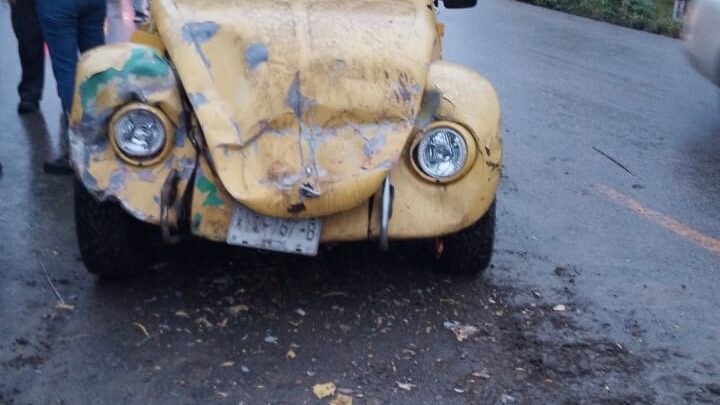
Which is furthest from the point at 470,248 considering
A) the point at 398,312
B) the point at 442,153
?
the point at 442,153

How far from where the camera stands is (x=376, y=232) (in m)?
4.30

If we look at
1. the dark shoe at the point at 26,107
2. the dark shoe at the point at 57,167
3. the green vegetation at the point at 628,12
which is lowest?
the green vegetation at the point at 628,12

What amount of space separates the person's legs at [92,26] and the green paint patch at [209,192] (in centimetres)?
256

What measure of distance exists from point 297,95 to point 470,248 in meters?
1.17

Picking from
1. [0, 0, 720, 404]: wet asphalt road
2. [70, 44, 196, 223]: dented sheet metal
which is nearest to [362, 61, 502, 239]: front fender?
[0, 0, 720, 404]: wet asphalt road

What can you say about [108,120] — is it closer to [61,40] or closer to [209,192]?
[209,192]

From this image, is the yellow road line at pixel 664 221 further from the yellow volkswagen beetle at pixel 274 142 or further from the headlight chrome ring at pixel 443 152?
the headlight chrome ring at pixel 443 152

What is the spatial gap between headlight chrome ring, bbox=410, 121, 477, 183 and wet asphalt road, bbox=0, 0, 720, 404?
2.31 feet

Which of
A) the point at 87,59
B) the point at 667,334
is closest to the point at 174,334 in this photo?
the point at 87,59

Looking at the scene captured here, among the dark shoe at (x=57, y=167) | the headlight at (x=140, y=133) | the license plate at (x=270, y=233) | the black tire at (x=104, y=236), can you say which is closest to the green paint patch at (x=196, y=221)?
the license plate at (x=270, y=233)

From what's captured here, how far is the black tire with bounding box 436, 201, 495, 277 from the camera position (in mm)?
4816

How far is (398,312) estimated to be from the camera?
4.64m

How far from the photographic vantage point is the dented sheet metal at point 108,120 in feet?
14.0

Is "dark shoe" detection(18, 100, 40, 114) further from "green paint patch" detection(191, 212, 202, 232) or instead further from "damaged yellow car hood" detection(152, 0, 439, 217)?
"green paint patch" detection(191, 212, 202, 232)
